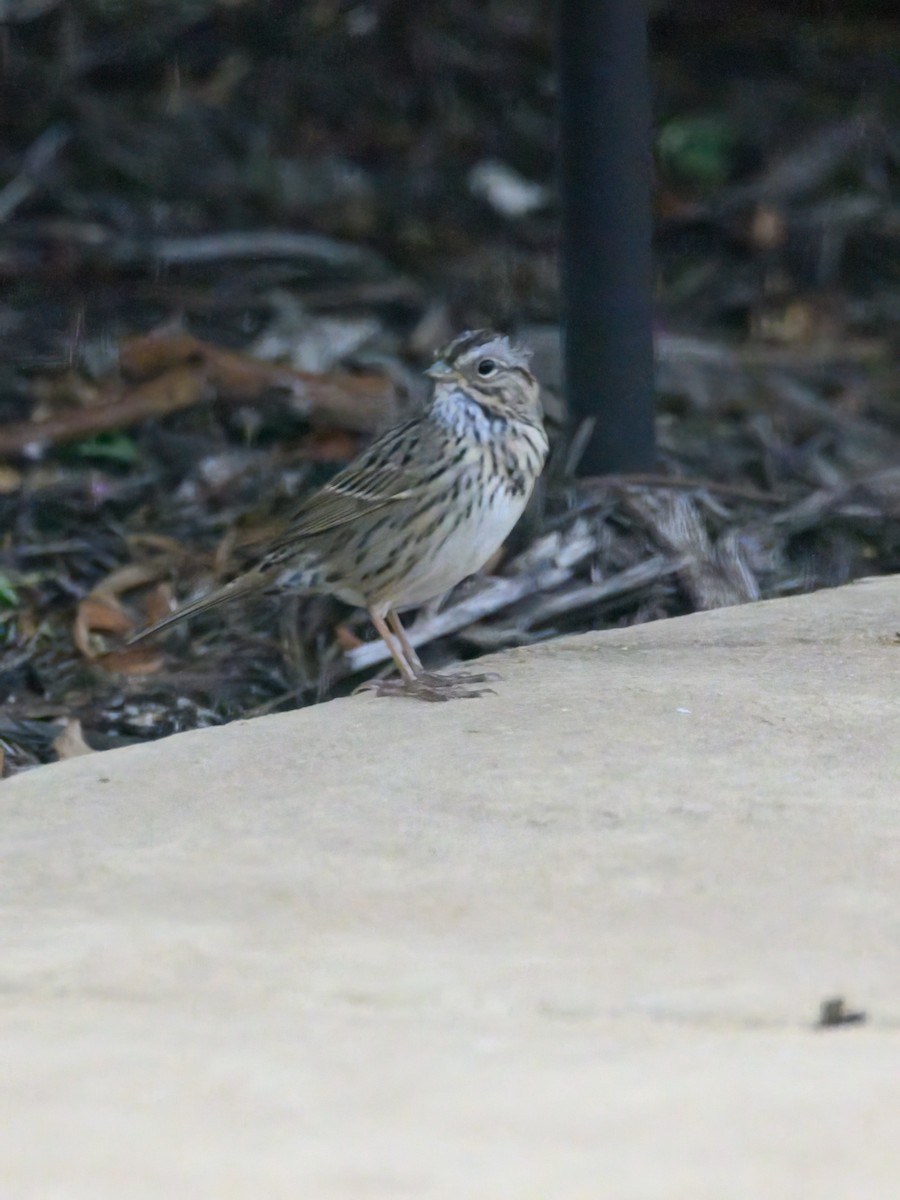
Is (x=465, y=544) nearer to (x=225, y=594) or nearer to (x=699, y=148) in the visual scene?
(x=225, y=594)

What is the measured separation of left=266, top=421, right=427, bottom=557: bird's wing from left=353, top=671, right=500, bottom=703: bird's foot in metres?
0.59

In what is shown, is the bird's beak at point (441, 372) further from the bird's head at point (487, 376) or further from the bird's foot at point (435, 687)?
the bird's foot at point (435, 687)

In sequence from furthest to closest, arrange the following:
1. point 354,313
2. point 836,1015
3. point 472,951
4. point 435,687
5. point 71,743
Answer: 1. point 354,313
2. point 71,743
3. point 435,687
4. point 472,951
5. point 836,1015

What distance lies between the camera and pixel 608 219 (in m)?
6.60

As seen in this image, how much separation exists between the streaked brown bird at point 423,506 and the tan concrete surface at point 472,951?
2.84 feet

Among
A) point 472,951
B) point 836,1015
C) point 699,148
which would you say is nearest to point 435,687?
point 472,951

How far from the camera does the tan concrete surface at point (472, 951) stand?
2.26 meters

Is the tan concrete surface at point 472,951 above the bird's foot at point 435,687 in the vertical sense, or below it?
above

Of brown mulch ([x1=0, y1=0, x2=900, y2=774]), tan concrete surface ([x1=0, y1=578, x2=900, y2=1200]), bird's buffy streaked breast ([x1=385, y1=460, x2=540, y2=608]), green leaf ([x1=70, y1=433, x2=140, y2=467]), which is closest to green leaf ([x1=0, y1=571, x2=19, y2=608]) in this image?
brown mulch ([x1=0, y1=0, x2=900, y2=774])

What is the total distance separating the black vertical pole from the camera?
6566 millimetres

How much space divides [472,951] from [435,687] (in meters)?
2.06

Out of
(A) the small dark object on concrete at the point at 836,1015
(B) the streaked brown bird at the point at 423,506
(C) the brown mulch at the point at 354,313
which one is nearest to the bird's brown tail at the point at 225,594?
(B) the streaked brown bird at the point at 423,506

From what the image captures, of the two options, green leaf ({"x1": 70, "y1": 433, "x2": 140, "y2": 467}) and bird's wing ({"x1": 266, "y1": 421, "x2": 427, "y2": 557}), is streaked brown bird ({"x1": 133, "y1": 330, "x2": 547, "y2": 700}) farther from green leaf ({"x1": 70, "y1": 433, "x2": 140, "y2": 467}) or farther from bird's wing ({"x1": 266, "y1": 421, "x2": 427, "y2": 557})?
green leaf ({"x1": 70, "y1": 433, "x2": 140, "y2": 467})

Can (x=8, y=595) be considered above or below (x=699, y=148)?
below
